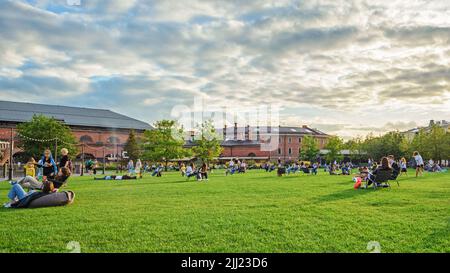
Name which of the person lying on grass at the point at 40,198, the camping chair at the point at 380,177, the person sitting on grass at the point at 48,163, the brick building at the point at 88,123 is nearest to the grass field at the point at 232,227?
the person lying on grass at the point at 40,198

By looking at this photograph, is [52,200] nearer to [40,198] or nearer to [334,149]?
[40,198]

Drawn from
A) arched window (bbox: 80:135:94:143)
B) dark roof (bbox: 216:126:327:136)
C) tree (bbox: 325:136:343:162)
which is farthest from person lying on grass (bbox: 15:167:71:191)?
dark roof (bbox: 216:126:327:136)

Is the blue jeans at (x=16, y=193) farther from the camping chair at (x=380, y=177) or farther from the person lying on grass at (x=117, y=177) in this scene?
the person lying on grass at (x=117, y=177)

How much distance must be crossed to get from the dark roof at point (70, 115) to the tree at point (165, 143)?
62.5ft

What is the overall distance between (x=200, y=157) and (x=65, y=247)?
211ft

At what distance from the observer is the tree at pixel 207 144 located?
70.1 metres

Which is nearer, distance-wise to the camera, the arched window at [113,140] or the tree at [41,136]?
the tree at [41,136]

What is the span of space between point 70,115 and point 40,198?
74809 mm

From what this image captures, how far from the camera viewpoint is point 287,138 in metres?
104

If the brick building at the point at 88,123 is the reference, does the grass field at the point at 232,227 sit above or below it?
below

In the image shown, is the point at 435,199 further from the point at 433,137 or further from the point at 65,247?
the point at 433,137

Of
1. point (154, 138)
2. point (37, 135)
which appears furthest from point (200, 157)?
point (37, 135)

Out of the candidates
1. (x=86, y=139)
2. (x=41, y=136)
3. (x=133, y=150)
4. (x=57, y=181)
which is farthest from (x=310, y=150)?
(x=57, y=181)

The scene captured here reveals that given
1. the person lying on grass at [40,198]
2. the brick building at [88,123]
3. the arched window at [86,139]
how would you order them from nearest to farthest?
the person lying on grass at [40,198] → the brick building at [88,123] → the arched window at [86,139]
